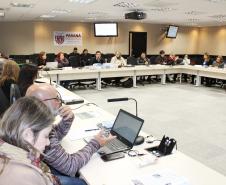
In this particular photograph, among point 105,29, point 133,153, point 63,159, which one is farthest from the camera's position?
point 105,29

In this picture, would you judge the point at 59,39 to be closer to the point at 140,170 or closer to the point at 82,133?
the point at 82,133

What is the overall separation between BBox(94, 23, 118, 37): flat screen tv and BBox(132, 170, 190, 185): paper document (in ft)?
38.2

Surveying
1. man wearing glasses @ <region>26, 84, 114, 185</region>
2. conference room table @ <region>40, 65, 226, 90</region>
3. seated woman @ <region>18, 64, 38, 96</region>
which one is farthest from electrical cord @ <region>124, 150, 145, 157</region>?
conference room table @ <region>40, 65, 226, 90</region>

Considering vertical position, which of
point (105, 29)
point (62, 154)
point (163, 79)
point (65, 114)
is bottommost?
point (163, 79)

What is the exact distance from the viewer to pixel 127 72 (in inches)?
344

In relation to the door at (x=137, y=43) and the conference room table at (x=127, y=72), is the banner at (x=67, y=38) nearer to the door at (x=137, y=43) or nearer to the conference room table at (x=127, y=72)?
the door at (x=137, y=43)

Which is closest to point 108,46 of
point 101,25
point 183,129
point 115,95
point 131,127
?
point 101,25

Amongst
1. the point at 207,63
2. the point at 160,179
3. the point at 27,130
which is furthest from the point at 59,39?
the point at 27,130

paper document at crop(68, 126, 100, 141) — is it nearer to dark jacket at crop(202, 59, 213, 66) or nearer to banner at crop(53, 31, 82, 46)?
dark jacket at crop(202, 59, 213, 66)

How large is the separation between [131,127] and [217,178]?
713 mm

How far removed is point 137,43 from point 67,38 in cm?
389

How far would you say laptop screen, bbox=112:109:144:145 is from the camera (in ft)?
6.38

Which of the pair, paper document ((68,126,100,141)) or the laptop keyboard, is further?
paper document ((68,126,100,141))

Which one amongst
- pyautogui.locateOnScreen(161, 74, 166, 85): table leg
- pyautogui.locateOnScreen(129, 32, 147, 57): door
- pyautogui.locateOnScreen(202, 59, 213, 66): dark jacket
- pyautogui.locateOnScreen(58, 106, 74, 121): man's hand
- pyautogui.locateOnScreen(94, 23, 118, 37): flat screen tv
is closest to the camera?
pyautogui.locateOnScreen(58, 106, 74, 121): man's hand
